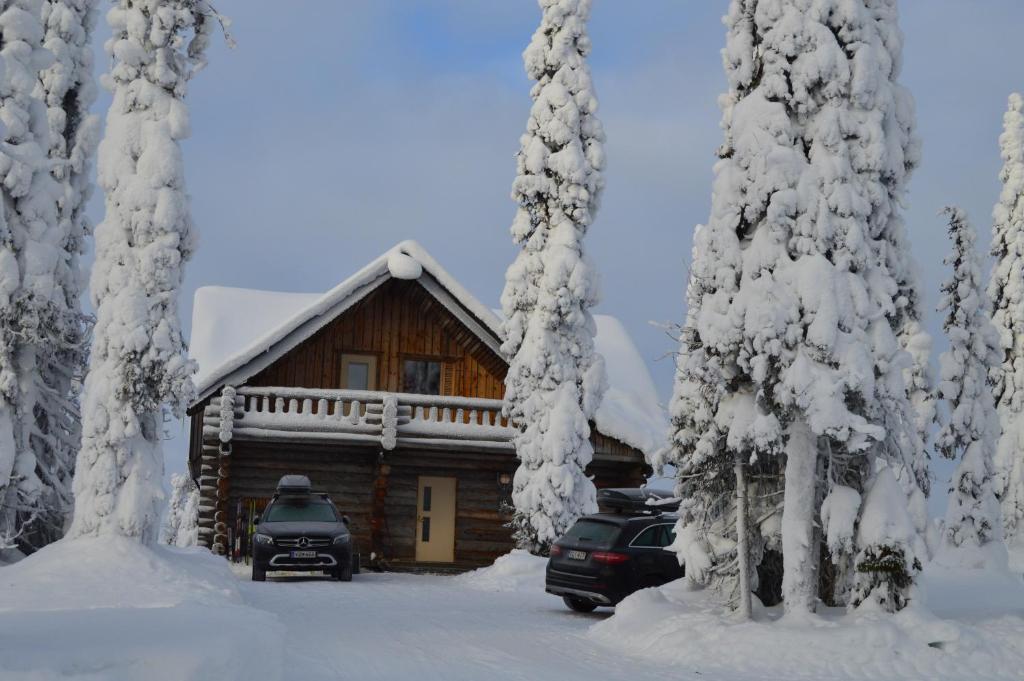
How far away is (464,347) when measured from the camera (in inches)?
1273

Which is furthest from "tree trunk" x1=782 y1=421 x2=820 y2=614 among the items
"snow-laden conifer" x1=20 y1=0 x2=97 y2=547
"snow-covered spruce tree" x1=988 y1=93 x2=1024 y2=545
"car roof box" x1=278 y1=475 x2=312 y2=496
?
"snow-covered spruce tree" x1=988 y1=93 x2=1024 y2=545

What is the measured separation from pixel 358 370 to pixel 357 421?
134 inches

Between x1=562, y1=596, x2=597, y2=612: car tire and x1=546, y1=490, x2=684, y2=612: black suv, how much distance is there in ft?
0.40

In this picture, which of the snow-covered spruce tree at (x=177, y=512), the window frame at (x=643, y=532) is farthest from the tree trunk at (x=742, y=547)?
the snow-covered spruce tree at (x=177, y=512)

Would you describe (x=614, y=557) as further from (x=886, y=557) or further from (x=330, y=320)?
(x=330, y=320)

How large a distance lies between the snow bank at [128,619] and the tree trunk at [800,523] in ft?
19.8

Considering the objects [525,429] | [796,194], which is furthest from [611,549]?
[525,429]

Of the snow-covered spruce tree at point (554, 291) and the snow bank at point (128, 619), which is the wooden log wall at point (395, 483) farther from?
the snow bank at point (128, 619)

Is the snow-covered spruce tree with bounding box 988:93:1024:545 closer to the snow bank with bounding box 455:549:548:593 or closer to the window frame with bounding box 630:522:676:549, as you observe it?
the snow bank with bounding box 455:549:548:593

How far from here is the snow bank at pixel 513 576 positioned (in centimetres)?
2373

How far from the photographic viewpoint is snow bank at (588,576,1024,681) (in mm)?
12211

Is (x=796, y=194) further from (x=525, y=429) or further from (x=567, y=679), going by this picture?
(x=525, y=429)

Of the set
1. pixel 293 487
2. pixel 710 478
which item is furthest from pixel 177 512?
pixel 710 478

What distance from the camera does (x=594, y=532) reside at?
1831 centimetres
